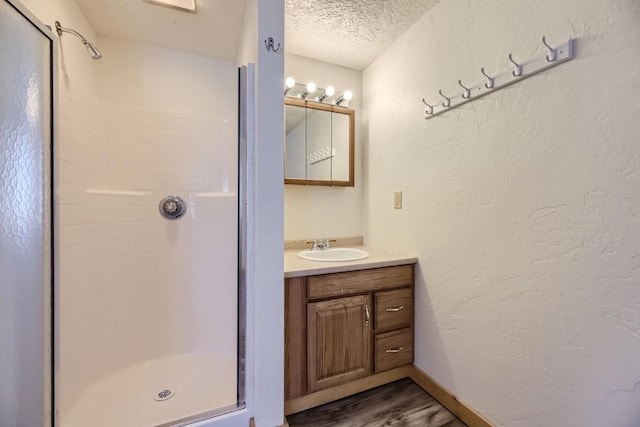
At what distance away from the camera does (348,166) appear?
2.18m

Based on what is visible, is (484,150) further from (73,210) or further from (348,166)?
(73,210)

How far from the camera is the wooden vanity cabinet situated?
1.40m

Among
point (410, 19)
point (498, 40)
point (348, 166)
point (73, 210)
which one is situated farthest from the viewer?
point (348, 166)

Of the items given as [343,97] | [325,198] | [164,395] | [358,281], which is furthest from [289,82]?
[164,395]

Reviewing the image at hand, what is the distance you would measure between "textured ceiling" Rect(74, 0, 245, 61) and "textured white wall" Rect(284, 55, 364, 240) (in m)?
0.50

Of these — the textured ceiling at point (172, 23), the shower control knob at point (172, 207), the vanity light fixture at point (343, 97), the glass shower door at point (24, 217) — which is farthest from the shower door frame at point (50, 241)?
the vanity light fixture at point (343, 97)

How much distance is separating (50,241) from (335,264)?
46.2 inches

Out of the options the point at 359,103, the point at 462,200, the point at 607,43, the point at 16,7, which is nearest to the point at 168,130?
the point at 16,7

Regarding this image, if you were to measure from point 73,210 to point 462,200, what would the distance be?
80.7 inches

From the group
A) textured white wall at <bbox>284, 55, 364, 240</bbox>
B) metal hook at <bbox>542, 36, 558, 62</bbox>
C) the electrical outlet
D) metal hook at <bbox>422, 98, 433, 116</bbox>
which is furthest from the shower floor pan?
metal hook at <bbox>542, 36, 558, 62</bbox>

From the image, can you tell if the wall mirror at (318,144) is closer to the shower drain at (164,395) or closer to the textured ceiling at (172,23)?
the textured ceiling at (172,23)

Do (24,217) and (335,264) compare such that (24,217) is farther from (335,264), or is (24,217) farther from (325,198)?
(325,198)

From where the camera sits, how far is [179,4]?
142cm

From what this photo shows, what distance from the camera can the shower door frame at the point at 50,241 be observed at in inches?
32.5
